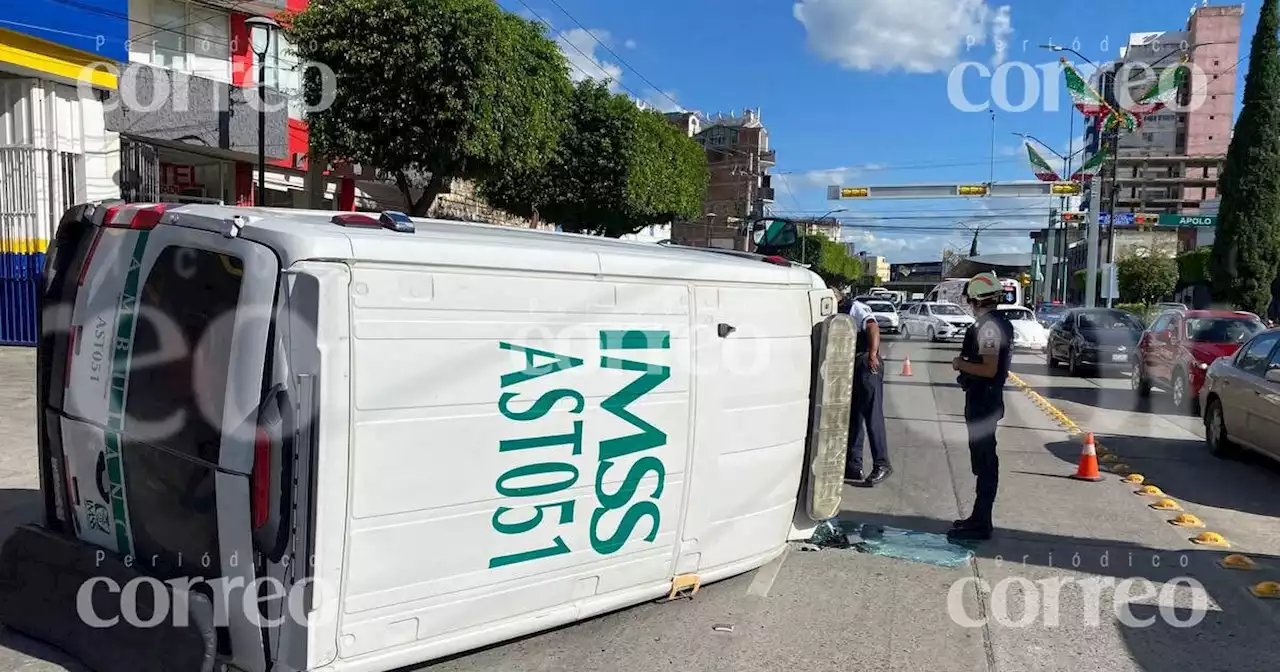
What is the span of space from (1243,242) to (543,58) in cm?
2989

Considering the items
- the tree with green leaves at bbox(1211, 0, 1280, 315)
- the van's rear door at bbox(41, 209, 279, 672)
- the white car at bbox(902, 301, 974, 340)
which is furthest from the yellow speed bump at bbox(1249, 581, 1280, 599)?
the tree with green leaves at bbox(1211, 0, 1280, 315)

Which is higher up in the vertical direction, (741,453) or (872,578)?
(741,453)

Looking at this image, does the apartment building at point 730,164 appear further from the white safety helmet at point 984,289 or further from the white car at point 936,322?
the white safety helmet at point 984,289

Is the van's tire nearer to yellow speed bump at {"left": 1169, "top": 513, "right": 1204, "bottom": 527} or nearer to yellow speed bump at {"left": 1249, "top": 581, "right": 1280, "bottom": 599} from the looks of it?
yellow speed bump at {"left": 1169, "top": 513, "right": 1204, "bottom": 527}

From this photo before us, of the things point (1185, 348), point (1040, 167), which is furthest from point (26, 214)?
point (1040, 167)

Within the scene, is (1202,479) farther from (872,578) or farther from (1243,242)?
(1243,242)

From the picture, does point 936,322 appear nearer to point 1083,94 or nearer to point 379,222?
point 1083,94

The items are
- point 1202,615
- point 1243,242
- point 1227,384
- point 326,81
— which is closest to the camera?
point 1202,615

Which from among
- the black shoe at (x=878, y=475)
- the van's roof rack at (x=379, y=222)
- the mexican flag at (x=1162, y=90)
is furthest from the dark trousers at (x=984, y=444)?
the mexican flag at (x=1162, y=90)

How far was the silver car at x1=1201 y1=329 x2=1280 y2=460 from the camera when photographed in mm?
8039

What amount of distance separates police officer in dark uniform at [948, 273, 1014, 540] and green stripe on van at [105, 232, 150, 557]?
481 cm

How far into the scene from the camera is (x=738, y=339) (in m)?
4.31

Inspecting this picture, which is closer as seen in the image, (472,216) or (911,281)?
(472,216)

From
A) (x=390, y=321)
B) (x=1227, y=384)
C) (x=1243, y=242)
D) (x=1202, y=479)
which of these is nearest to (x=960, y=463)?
(x=1202, y=479)
